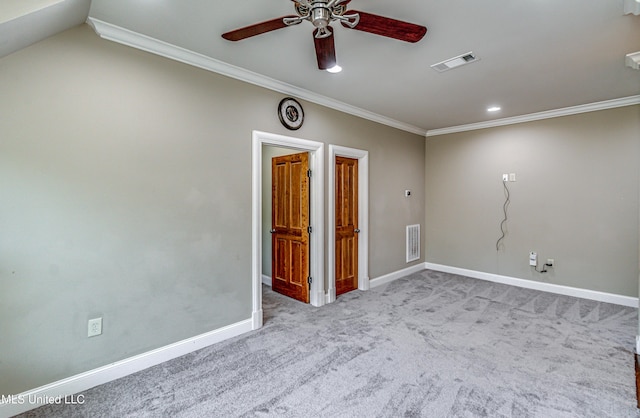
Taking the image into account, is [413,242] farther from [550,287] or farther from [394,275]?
[550,287]

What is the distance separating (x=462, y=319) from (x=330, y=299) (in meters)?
1.58

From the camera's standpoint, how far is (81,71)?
215 centimetres

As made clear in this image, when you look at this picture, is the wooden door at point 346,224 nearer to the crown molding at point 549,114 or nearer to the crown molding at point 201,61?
the crown molding at point 201,61

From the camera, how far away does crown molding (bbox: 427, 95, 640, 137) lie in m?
3.81

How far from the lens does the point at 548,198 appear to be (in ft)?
14.4

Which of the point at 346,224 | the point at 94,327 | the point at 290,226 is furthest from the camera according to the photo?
the point at 346,224

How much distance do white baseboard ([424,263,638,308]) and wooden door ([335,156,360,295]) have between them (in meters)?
2.07

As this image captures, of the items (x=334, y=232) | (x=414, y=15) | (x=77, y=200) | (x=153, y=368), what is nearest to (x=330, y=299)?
(x=334, y=232)

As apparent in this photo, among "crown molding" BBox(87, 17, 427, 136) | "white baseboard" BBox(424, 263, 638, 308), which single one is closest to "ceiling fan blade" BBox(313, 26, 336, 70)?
"crown molding" BBox(87, 17, 427, 136)

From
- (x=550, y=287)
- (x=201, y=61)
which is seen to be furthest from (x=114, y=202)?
(x=550, y=287)

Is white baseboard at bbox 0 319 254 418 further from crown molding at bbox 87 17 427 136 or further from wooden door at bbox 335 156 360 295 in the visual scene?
crown molding at bbox 87 17 427 136

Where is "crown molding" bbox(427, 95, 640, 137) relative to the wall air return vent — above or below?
above

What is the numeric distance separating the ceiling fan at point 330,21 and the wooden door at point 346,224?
2.40 meters

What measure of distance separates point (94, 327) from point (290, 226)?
2.37 metres
